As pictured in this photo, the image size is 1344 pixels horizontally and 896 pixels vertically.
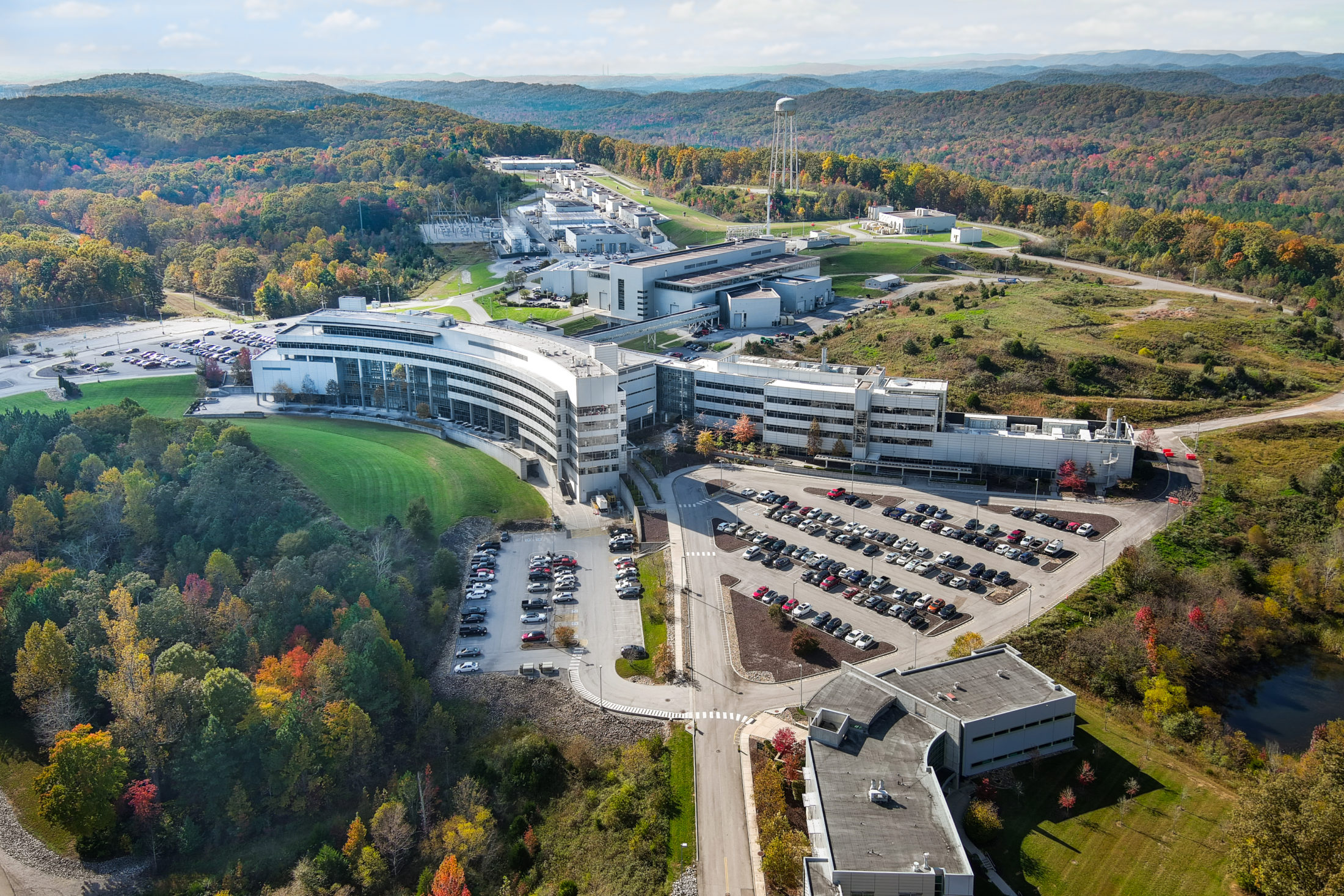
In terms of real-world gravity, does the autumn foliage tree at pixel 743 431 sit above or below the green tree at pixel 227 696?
Result: above

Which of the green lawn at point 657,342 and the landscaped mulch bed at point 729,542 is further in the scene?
the green lawn at point 657,342

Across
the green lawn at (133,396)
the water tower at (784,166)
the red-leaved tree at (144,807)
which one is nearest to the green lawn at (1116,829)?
the red-leaved tree at (144,807)

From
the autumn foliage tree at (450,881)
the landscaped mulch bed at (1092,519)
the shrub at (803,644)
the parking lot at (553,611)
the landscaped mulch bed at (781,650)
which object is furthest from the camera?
the landscaped mulch bed at (1092,519)

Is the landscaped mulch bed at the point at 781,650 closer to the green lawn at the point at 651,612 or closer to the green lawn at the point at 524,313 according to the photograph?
the green lawn at the point at 651,612

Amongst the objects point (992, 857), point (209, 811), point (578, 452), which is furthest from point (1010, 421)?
point (209, 811)

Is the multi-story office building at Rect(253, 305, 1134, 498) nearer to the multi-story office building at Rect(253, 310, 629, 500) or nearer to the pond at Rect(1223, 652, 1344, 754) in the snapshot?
the multi-story office building at Rect(253, 310, 629, 500)

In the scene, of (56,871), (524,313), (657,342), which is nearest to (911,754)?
(56,871)
